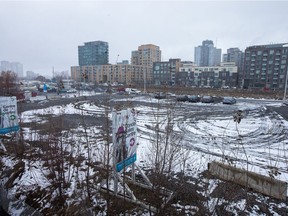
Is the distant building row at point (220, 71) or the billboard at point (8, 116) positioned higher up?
the distant building row at point (220, 71)

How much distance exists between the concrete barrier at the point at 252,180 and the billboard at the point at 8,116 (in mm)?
8271

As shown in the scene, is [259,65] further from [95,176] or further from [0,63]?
[0,63]

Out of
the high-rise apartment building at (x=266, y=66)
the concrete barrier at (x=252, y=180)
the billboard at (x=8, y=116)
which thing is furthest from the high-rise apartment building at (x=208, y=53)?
the billboard at (x=8, y=116)

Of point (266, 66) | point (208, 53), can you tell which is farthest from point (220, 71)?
point (208, 53)

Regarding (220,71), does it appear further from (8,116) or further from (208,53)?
(208,53)

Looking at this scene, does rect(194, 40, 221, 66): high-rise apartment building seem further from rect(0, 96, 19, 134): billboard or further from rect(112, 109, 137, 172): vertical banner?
rect(112, 109, 137, 172): vertical banner

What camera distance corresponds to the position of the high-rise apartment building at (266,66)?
242 ft

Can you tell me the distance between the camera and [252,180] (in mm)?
5855

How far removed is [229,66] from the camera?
277 feet

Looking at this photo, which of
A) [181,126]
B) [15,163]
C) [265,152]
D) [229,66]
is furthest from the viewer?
[229,66]

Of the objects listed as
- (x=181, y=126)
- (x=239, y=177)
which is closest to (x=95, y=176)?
(x=239, y=177)

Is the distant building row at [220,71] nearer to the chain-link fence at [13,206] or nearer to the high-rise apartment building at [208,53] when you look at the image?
the chain-link fence at [13,206]

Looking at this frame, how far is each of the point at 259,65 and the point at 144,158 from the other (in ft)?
284

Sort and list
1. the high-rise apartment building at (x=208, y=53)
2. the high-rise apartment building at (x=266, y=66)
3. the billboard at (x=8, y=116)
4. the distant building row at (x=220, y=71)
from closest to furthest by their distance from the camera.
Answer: the billboard at (x=8, y=116)
the high-rise apartment building at (x=266, y=66)
the distant building row at (x=220, y=71)
the high-rise apartment building at (x=208, y=53)
